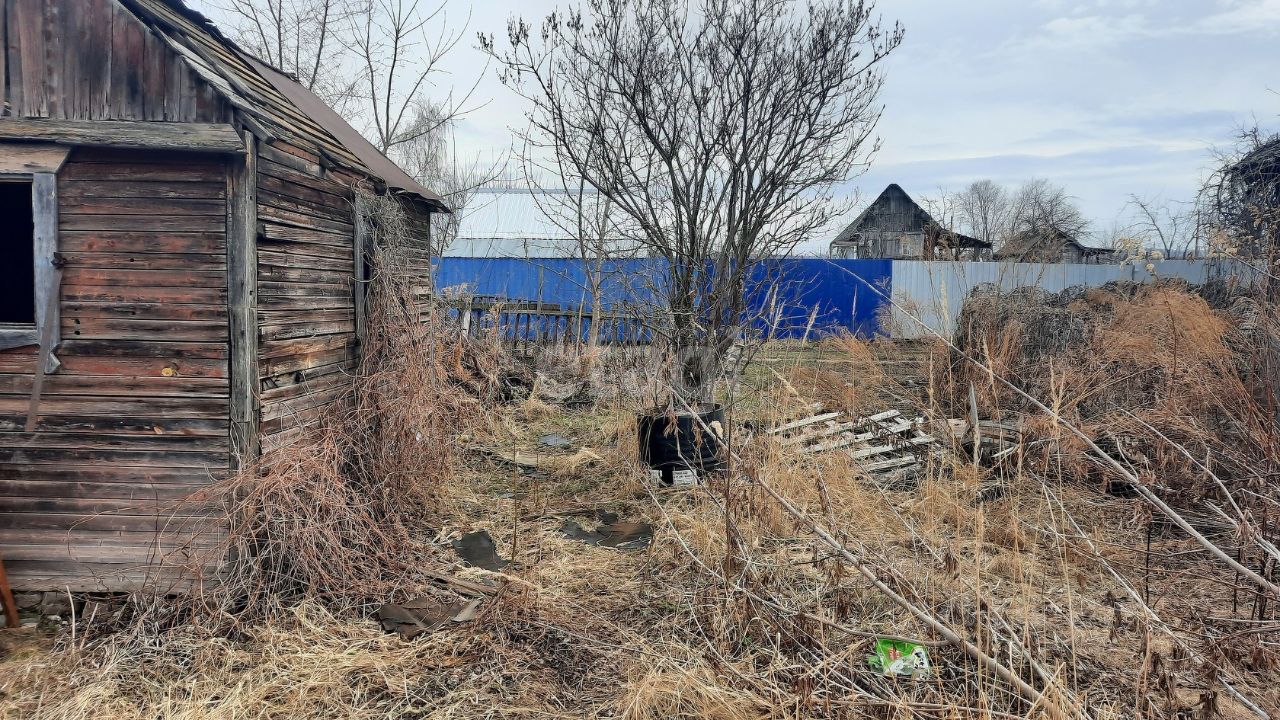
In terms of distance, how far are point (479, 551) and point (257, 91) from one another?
12.3ft

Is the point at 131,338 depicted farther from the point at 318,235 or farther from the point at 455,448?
the point at 455,448

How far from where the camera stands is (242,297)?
424 centimetres

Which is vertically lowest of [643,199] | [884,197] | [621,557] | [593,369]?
[621,557]

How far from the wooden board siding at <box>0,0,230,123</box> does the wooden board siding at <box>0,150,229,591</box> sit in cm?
28

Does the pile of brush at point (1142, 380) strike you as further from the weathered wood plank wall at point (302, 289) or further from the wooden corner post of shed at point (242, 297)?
the weathered wood plank wall at point (302, 289)

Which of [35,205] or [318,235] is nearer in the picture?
[35,205]

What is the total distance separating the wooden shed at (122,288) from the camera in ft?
13.5

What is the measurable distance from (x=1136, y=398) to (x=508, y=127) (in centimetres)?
735

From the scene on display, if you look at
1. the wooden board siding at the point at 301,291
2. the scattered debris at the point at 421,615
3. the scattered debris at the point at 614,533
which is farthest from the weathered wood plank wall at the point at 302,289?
the scattered debris at the point at 614,533

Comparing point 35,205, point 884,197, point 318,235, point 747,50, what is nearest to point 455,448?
point 318,235

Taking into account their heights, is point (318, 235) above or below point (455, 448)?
above

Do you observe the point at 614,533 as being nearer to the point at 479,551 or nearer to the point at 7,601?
the point at 479,551

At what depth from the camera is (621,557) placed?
510 cm

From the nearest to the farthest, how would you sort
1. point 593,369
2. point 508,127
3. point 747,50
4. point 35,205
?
point 35,205 < point 747,50 < point 508,127 < point 593,369
